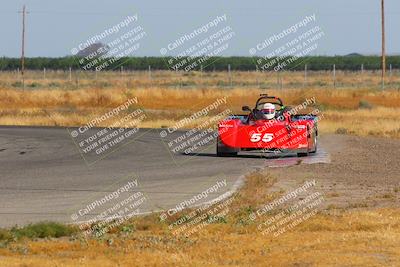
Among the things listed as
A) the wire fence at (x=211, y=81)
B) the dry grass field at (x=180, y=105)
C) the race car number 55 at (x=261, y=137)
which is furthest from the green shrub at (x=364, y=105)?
the race car number 55 at (x=261, y=137)

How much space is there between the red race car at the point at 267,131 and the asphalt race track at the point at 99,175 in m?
0.35

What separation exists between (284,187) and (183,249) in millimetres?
7392

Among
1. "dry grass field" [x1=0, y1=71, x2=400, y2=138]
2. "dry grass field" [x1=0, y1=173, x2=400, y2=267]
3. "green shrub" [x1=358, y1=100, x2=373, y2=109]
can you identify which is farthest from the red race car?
"green shrub" [x1=358, y1=100, x2=373, y2=109]

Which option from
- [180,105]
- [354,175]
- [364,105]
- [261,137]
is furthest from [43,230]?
[180,105]

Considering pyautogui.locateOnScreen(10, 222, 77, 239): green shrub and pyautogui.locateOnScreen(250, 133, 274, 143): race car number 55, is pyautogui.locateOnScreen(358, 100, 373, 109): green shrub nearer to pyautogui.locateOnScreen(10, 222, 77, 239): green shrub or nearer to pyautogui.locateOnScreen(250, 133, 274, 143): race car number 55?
pyautogui.locateOnScreen(250, 133, 274, 143): race car number 55

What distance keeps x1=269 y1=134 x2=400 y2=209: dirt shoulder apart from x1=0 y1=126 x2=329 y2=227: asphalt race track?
2.97ft

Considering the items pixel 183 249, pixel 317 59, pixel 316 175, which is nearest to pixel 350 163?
pixel 316 175

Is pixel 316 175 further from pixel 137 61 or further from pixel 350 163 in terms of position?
pixel 137 61

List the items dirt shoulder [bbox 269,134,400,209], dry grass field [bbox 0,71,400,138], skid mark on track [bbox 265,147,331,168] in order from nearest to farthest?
dirt shoulder [bbox 269,134,400,209], skid mark on track [bbox 265,147,331,168], dry grass field [bbox 0,71,400,138]

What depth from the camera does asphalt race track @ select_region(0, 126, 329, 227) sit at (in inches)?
691

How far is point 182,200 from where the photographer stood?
59.4 feet

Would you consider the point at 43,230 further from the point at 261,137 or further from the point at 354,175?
the point at 261,137

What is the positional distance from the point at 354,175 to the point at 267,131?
414cm

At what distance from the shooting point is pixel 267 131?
1031 inches
